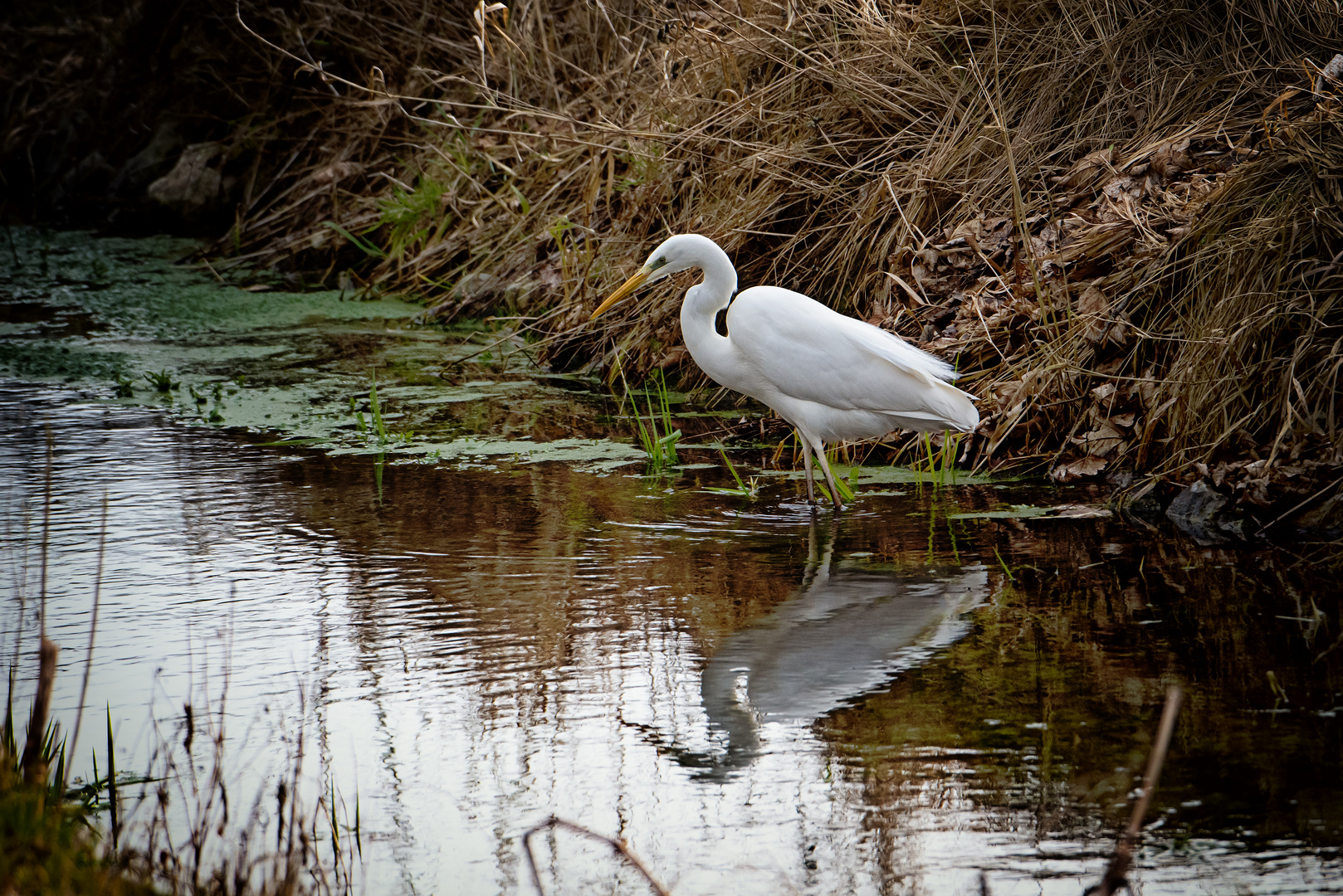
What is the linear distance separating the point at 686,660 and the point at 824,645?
37cm

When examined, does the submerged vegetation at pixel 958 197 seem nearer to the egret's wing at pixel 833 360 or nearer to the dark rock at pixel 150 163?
the egret's wing at pixel 833 360

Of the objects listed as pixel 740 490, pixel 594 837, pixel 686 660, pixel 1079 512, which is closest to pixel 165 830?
pixel 594 837

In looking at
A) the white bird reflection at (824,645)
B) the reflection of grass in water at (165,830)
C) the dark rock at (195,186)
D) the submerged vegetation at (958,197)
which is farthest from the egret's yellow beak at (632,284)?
the dark rock at (195,186)

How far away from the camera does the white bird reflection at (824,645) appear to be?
119 inches

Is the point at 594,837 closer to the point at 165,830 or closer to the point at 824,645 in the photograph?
the point at 165,830

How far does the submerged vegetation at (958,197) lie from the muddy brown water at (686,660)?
20.6 inches

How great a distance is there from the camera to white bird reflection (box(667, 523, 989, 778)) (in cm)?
302

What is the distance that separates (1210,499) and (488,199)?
5.93m

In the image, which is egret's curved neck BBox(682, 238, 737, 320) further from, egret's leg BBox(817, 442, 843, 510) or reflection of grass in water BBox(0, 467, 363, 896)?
reflection of grass in water BBox(0, 467, 363, 896)

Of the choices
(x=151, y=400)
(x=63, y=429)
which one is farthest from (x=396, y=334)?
(x=63, y=429)

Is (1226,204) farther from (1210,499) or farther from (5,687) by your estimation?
(5,687)

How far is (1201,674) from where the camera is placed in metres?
3.12

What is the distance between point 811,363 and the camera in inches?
195

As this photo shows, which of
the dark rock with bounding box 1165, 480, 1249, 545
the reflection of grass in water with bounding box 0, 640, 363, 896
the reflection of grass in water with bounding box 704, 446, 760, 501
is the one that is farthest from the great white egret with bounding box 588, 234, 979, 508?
the reflection of grass in water with bounding box 0, 640, 363, 896
